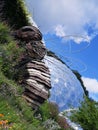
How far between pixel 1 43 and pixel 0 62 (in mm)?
2350

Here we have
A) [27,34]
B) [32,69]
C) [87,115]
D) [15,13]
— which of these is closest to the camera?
[32,69]

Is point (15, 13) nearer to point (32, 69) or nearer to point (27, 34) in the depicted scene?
point (27, 34)

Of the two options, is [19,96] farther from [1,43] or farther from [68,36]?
[68,36]

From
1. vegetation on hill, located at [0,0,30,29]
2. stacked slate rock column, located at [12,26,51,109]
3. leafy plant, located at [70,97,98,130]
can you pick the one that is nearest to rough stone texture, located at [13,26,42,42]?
stacked slate rock column, located at [12,26,51,109]

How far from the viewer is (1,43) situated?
58.5 feet

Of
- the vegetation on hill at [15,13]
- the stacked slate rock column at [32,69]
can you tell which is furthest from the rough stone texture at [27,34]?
the vegetation on hill at [15,13]

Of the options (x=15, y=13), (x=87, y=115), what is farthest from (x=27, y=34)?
(x=87, y=115)

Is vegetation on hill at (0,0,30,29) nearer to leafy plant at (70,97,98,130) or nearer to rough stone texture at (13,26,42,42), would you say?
rough stone texture at (13,26,42,42)

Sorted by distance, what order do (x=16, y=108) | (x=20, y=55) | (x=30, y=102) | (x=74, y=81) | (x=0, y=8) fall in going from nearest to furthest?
1. (x=16, y=108)
2. (x=30, y=102)
3. (x=20, y=55)
4. (x=0, y=8)
5. (x=74, y=81)

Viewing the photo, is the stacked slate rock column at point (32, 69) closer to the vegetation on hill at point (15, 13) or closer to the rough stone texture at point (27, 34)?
the rough stone texture at point (27, 34)

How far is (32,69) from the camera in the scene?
17.1 meters

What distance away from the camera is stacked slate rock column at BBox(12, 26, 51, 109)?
647 inches

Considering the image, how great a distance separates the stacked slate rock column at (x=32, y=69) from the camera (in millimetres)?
16422

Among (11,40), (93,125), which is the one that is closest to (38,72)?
(11,40)
